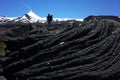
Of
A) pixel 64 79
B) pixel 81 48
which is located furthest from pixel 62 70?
pixel 81 48

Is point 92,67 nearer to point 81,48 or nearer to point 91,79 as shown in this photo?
point 91,79

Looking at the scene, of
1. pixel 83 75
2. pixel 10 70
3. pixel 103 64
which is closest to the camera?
pixel 83 75

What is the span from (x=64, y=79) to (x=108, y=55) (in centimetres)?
263

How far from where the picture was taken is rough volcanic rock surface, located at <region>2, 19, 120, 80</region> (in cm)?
966

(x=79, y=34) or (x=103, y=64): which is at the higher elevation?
(x=79, y=34)

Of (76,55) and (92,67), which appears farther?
(76,55)

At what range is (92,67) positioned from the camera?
32.3 ft

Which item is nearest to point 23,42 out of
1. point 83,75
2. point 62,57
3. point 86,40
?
point 62,57

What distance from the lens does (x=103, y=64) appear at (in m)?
10.0

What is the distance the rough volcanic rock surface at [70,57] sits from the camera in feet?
31.7

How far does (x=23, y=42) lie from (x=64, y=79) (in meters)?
3.67

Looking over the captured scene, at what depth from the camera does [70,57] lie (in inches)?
410

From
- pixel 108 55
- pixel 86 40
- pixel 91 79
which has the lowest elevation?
pixel 91 79

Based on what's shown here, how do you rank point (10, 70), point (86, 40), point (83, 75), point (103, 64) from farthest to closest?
point (86, 40), point (10, 70), point (103, 64), point (83, 75)
